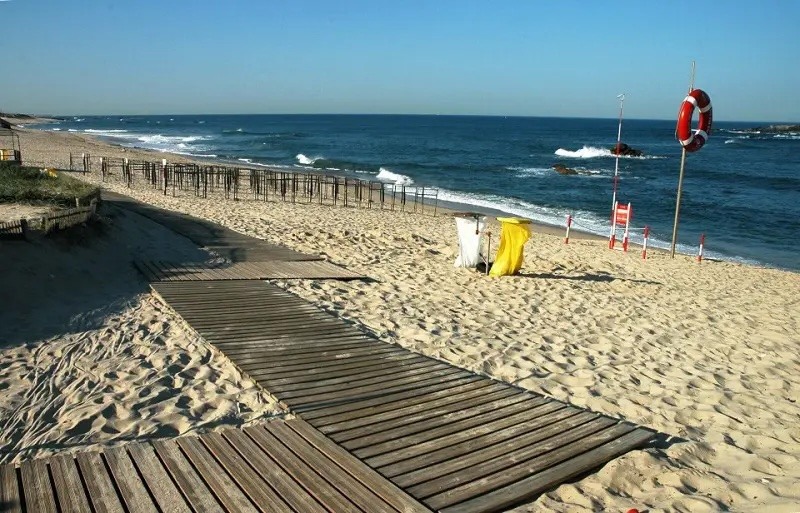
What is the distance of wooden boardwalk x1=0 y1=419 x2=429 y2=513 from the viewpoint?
3.45 metres

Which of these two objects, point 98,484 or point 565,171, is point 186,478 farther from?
point 565,171

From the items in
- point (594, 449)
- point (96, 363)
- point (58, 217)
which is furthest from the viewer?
point (58, 217)

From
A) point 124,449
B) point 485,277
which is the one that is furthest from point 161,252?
point 124,449

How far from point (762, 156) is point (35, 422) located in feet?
217

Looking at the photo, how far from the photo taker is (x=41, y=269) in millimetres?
7680

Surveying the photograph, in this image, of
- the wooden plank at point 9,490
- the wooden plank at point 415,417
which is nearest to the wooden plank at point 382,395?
the wooden plank at point 415,417

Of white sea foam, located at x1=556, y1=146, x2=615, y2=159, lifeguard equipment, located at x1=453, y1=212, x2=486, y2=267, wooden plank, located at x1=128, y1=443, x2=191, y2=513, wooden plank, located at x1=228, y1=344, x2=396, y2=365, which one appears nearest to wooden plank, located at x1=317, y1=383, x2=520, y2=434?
wooden plank, located at x1=128, y1=443, x2=191, y2=513

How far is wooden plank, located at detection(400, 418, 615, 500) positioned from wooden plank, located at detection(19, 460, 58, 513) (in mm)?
1923

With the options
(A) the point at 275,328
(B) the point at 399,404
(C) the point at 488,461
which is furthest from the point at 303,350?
(C) the point at 488,461

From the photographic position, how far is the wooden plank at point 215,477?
3.49 metres

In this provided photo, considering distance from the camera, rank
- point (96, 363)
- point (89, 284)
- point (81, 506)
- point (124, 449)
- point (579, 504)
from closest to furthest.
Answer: point (81, 506) < point (579, 504) < point (124, 449) < point (96, 363) < point (89, 284)

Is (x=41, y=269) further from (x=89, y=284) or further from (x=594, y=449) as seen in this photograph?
(x=594, y=449)

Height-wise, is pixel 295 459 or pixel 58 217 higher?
pixel 58 217

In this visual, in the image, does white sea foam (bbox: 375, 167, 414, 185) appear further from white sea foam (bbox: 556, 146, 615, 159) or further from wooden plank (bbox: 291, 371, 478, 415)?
wooden plank (bbox: 291, 371, 478, 415)
